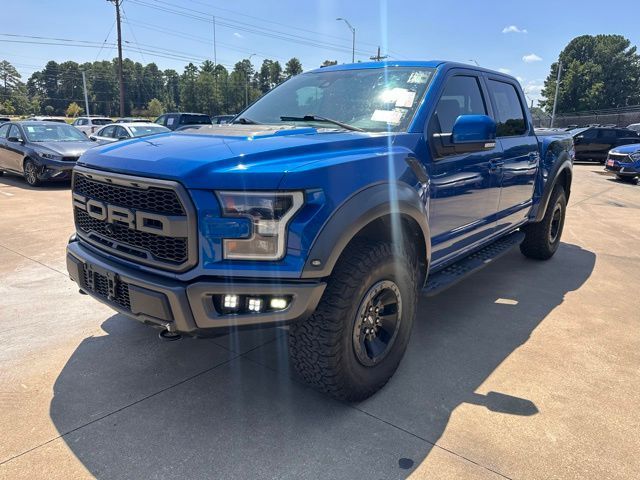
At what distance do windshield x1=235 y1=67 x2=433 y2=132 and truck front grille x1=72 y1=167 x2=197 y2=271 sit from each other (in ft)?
4.49

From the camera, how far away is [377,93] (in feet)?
11.0

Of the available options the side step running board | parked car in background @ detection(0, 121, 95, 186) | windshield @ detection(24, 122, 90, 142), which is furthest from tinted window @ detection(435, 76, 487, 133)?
windshield @ detection(24, 122, 90, 142)

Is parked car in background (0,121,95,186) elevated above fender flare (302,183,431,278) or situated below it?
above

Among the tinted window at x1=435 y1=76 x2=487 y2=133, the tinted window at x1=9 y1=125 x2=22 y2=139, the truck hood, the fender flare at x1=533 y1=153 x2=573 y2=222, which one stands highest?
the tinted window at x1=9 y1=125 x2=22 y2=139

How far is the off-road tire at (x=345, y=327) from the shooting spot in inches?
92.5

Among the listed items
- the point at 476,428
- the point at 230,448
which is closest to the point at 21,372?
the point at 230,448

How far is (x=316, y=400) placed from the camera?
8.99 feet

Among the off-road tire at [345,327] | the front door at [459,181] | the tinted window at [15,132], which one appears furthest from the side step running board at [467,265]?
the tinted window at [15,132]

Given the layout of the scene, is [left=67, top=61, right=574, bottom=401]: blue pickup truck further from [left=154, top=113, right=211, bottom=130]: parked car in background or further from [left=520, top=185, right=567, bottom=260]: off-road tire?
[left=154, top=113, right=211, bottom=130]: parked car in background

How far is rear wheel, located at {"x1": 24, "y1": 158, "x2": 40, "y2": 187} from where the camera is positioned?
34.7ft

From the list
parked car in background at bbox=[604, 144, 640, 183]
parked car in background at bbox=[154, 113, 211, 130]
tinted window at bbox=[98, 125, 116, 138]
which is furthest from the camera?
parked car in background at bbox=[154, 113, 211, 130]

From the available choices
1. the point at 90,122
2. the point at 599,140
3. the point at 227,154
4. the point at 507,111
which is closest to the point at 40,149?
the point at 507,111

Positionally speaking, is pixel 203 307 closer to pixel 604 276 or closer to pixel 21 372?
pixel 21 372

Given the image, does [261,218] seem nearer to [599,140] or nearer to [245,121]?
[245,121]
